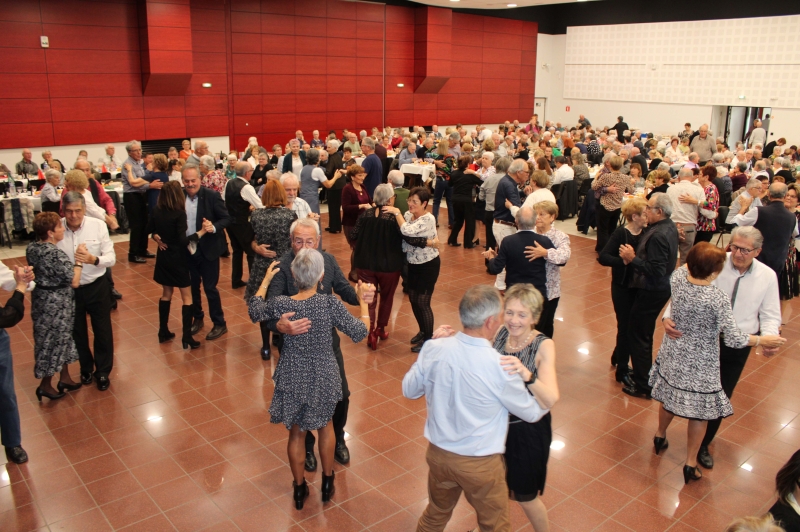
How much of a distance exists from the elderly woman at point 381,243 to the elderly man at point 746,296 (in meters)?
2.34

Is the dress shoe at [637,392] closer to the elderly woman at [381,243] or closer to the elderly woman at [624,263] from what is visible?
the elderly woman at [624,263]

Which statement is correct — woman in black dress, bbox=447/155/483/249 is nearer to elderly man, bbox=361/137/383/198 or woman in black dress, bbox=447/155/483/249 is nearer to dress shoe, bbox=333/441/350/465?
elderly man, bbox=361/137/383/198

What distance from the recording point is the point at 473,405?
2.58m

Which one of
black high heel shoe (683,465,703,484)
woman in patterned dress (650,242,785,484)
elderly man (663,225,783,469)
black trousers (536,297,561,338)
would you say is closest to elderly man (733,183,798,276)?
black trousers (536,297,561,338)

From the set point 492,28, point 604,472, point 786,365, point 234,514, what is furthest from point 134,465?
point 492,28

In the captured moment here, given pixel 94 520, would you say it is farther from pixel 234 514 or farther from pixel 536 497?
pixel 536 497

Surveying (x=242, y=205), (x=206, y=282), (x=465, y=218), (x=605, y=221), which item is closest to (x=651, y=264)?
(x=206, y=282)

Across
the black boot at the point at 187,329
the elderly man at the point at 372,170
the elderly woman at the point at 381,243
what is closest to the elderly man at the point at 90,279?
the black boot at the point at 187,329

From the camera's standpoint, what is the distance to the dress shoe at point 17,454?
4.10 m

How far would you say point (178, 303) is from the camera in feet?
23.7

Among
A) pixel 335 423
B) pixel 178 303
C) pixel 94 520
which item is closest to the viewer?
pixel 94 520

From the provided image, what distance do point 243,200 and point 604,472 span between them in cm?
442

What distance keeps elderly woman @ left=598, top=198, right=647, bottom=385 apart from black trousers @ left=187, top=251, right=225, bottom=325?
3439 millimetres

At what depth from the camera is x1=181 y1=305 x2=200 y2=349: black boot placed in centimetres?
587
